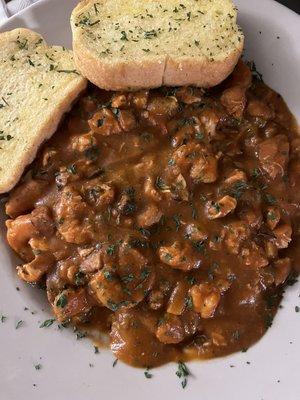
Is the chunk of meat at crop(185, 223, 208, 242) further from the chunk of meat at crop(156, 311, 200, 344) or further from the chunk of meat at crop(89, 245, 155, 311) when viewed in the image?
the chunk of meat at crop(156, 311, 200, 344)

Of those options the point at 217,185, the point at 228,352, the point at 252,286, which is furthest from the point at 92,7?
the point at 228,352

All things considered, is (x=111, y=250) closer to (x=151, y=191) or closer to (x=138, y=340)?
(x=151, y=191)

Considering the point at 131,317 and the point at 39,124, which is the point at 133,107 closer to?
the point at 39,124

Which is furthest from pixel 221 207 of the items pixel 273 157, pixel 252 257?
pixel 273 157

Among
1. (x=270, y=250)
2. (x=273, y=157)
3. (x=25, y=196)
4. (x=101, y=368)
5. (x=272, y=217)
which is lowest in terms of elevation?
(x=101, y=368)

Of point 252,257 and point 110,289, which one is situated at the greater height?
point 110,289

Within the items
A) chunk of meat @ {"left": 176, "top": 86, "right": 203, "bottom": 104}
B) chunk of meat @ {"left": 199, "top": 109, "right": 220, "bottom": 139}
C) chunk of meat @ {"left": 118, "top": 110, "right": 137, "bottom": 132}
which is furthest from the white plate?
chunk of meat @ {"left": 176, "top": 86, "right": 203, "bottom": 104}

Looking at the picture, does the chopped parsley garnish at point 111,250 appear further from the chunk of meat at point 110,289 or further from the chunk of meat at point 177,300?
the chunk of meat at point 177,300
